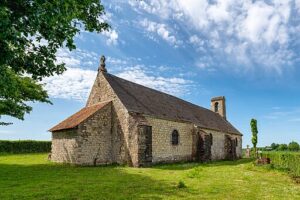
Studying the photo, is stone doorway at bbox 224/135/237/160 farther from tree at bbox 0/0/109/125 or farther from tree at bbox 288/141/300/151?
tree at bbox 288/141/300/151

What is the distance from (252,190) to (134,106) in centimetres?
1358

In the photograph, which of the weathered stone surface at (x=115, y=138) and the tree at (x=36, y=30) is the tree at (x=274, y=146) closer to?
the weathered stone surface at (x=115, y=138)

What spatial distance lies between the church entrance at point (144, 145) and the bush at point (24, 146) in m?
29.6

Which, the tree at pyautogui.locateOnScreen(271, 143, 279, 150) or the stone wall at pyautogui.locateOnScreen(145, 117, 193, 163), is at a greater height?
the stone wall at pyautogui.locateOnScreen(145, 117, 193, 163)

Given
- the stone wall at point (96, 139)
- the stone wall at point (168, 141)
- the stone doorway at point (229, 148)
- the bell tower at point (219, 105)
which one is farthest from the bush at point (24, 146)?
the bell tower at point (219, 105)

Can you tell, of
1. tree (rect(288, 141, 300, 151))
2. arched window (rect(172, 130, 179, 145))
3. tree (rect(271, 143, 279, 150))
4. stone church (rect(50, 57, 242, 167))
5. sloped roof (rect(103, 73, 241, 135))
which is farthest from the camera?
tree (rect(271, 143, 279, 150))

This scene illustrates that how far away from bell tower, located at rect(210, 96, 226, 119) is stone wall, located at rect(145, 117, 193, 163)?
20.2m

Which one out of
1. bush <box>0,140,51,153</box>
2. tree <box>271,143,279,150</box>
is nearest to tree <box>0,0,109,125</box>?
bush <box>0,140,51,153</box>

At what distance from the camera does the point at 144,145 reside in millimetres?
21531

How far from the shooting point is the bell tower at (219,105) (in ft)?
159

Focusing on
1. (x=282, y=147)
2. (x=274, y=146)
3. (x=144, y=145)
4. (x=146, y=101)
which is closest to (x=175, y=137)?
(x=146, y=101)

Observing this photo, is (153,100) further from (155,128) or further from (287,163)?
(287,163)

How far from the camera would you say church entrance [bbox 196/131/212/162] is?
28641mm

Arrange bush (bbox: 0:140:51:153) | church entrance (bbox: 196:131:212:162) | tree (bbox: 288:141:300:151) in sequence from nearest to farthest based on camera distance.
→ church entrance (bbox: 196:131:212:162), bush (bbox: 0:140:51:153), tree (bbox: 288:141:300:151)
